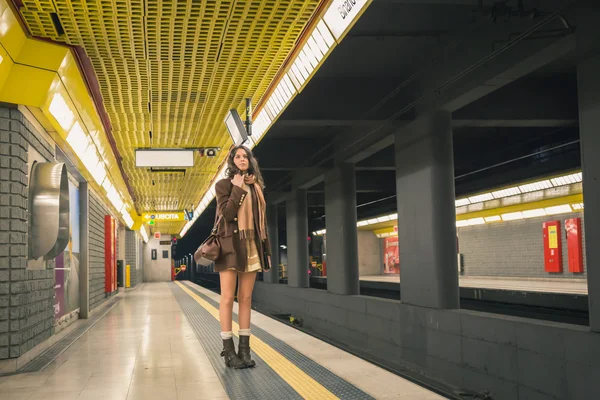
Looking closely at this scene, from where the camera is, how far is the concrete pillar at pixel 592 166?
5.74m

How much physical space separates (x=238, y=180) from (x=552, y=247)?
16157 mm

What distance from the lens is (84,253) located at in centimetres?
1138

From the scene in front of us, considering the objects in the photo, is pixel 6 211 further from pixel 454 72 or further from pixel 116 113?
pixel 454 72

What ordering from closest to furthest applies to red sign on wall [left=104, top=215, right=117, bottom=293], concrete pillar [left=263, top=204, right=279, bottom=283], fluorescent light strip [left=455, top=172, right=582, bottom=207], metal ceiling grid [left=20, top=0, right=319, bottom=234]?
metal ceiling grid [left=20, top=0, right=319, bottom=234] → fluorescent light strip [left=455, top=172, right=582, bottom=207] → red sign on wall [left=104, top=215, right=117, bottom=293] → concrete pillar [left=263, top=204, right=279, bottom=283]

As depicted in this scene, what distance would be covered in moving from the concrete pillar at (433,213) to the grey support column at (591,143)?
3.20 meters

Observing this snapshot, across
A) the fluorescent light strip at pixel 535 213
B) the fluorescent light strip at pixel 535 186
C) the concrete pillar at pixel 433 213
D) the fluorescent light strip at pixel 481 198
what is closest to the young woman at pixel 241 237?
the concrete pillar at pixel 433 213

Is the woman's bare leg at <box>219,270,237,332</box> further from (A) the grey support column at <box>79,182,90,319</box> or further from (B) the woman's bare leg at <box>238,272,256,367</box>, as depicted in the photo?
(A) the grey support column at <box>79,182,90,319</box>

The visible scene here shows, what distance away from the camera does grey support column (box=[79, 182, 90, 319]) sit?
437 inches

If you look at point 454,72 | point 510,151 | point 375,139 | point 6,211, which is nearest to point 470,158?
point 510,151

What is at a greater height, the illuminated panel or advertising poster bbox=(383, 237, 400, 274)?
the illuminated panel

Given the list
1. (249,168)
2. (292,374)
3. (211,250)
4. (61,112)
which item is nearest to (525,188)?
(61,112)

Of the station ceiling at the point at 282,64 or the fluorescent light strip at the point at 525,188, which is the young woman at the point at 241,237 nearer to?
the station ceiling at the point at 282,64

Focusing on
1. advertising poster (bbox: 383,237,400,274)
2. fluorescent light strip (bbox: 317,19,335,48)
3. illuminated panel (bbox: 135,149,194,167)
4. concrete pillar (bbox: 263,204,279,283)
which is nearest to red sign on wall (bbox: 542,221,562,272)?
concrete pillar (bbox: 263,204,279,283)

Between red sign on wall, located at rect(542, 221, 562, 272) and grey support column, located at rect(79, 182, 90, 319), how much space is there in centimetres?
1306
